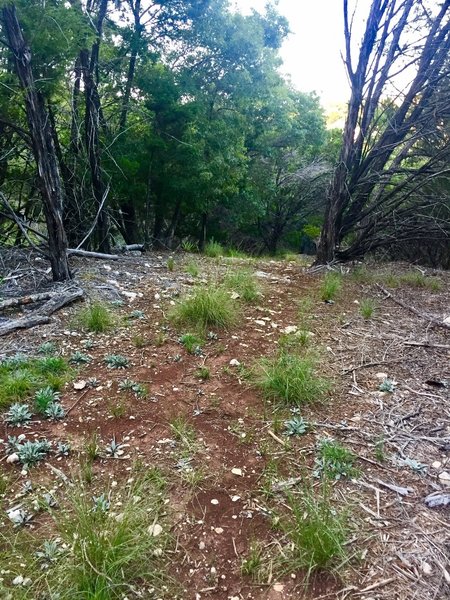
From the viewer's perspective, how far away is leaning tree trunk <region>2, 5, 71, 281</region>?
330 centimetres

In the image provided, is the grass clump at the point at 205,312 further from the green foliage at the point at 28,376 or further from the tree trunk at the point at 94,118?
the tree trunk at the point at 94,118

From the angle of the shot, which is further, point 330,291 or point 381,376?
point 330,291

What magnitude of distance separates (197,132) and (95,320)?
18.6 ft

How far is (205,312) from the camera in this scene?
322 centimetres

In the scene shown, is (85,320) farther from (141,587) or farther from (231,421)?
(141,587)

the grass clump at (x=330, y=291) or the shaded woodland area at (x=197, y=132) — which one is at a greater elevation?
the shaded woodland area at (x=197, y=132)

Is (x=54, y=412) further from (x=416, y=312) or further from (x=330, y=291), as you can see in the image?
(x=416, y=312)

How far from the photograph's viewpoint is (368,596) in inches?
50.2

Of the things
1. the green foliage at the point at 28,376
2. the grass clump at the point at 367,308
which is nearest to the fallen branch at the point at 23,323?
the green foliage at the point at 28,376

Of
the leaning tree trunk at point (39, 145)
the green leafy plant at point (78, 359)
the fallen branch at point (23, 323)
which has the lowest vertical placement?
the green leafy plant at point (78, 359)

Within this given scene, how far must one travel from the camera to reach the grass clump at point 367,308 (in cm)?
354

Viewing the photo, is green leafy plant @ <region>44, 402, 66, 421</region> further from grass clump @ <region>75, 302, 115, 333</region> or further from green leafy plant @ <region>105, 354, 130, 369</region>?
grass clump @ <region>75, 302, 115, 333</region>

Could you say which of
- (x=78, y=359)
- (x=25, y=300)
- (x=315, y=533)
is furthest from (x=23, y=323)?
(x=315, y=533)

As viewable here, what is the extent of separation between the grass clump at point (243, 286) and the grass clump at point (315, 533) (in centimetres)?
237
